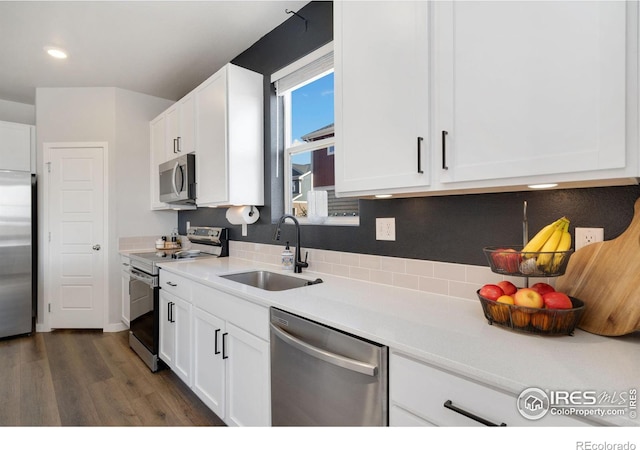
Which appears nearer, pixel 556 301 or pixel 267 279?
pixel 556 301

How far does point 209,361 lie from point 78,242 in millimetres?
2691

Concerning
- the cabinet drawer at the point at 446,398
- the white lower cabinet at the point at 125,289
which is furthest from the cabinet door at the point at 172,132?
the cabinet drawer at the point at 446,398

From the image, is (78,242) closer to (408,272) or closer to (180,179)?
(180,179)

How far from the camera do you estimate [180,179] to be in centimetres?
298

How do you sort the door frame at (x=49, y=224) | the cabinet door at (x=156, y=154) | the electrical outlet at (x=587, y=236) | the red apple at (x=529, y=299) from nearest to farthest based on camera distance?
the red apple at (x=529, y=299) → the electrical outlet at (x=587, y=236) → the cabinet door at (x=156, y=154) → the door frame at (x=49, y=224)

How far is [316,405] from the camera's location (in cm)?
125

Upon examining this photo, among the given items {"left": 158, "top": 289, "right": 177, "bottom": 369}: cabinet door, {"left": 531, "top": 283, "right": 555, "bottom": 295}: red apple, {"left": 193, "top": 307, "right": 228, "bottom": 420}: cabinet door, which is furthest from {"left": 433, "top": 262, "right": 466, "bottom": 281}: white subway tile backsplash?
{"left": 158, "top": 289, "right": 177, "bottom": 369}: cabinet door

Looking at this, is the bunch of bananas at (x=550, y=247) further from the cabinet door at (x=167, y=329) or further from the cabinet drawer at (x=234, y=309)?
the cabinet door at (x=167, y=329)

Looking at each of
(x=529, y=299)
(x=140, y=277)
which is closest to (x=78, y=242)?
(x=140, y=277)

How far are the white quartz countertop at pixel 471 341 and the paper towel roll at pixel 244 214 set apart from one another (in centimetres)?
113

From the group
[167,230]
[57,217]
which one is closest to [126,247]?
[167,230]

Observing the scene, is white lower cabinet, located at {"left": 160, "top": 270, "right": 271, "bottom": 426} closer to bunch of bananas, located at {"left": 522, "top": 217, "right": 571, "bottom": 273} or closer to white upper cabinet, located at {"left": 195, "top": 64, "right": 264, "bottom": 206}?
white upper cabinet, located at {"left": 195, "top": 64, "right": 264, "bottom": 206}

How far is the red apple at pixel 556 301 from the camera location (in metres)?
0.96
